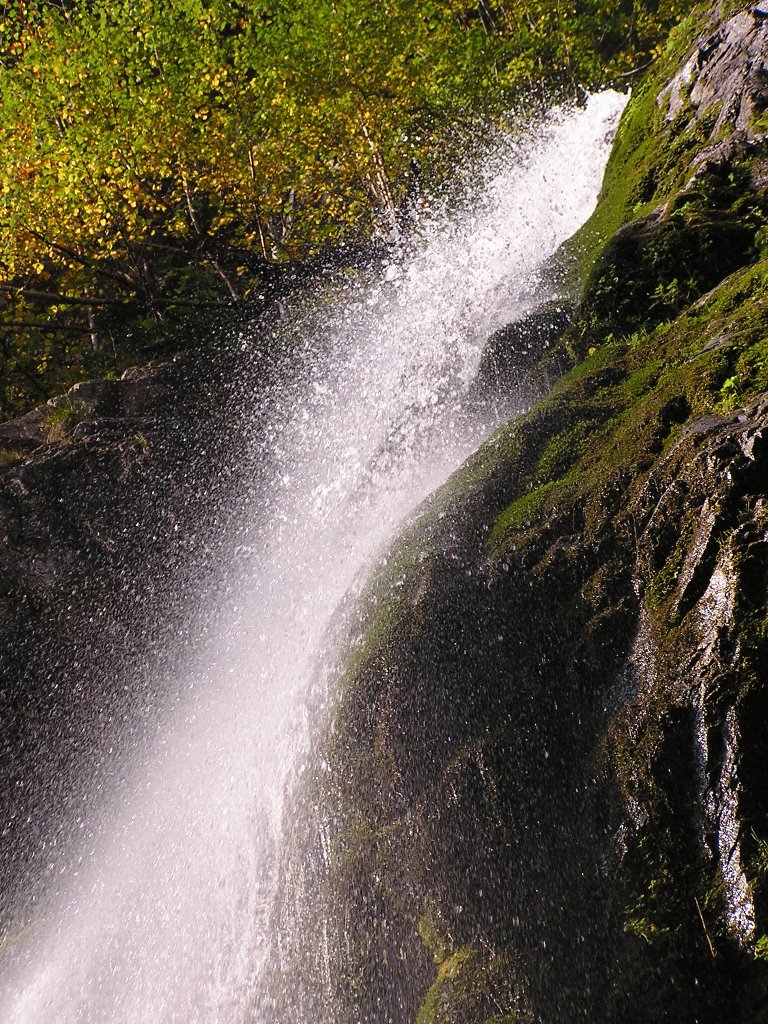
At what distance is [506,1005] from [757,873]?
4.12 feet

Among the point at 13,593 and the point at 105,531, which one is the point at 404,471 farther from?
the point at 13,593

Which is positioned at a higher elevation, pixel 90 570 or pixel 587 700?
pixel 90 570

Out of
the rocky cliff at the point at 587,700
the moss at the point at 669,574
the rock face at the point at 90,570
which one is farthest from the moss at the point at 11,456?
the moss at the point at 669,574

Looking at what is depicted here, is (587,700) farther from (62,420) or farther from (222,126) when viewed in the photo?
(222,126)

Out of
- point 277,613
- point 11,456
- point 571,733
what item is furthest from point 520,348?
point 11,456

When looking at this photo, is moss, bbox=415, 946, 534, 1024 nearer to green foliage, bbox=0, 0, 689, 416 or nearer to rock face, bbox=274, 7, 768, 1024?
rock face, bbox=274, 7, 768, 1024

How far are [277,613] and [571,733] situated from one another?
4.51 meters

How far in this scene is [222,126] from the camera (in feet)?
46.9

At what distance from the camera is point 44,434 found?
11.8m

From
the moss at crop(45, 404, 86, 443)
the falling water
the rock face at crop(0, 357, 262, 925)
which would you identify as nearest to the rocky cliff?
the falling water

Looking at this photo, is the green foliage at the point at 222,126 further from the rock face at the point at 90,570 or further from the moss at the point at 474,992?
the moss at the point at 474,992

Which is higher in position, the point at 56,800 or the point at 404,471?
the point at 404,471

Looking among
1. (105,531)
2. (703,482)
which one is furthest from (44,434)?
(703,482)

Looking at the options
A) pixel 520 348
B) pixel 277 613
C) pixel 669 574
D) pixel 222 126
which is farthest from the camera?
pixel 222 126
